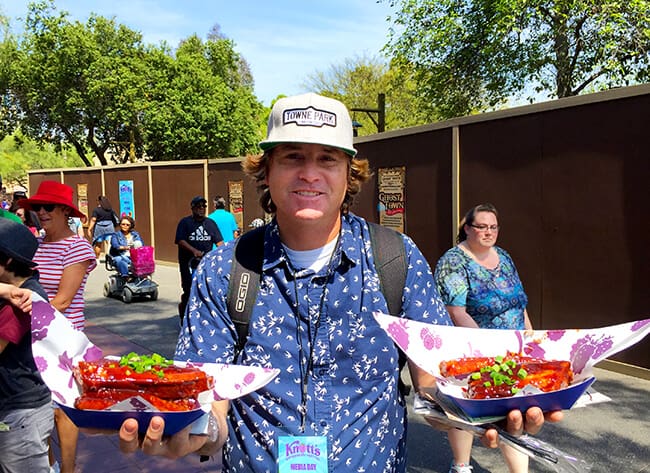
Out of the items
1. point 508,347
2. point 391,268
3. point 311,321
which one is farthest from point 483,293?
point 311,321

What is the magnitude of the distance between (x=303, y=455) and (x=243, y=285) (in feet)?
1.77

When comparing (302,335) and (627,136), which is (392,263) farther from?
(627,136)

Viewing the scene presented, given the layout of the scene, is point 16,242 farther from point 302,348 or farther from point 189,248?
point 189,248

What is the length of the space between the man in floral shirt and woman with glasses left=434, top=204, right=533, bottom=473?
1897 millimetres

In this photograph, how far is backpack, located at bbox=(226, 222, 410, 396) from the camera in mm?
1759

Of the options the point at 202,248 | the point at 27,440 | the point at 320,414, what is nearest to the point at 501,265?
the point at 320,414

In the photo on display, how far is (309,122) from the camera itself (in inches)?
66.6

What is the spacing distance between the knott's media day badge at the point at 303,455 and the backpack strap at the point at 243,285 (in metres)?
0.32

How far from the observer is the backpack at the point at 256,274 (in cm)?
176

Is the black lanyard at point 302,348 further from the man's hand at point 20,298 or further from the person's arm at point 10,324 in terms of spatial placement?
the person's arm at point 10,324

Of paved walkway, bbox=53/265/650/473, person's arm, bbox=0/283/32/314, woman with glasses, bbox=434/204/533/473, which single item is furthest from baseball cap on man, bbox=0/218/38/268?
woman with glasses, bbox=434/204/533/473

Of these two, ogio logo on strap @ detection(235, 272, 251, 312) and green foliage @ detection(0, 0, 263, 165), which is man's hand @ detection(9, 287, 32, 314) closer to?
ogio logo on strap @ detection(235, 272, 251, 312)

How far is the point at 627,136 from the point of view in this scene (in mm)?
5988

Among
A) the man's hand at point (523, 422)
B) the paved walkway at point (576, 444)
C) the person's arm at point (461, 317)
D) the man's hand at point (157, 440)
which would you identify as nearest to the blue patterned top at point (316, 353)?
the man's hand at point (157, 440)
